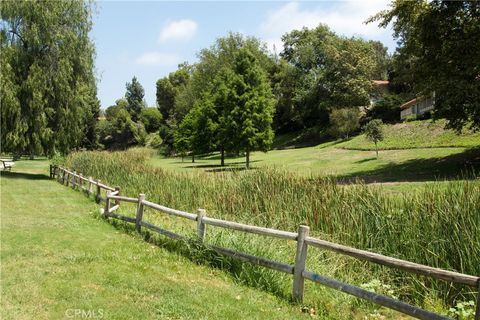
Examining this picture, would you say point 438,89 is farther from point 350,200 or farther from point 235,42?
point 235,42

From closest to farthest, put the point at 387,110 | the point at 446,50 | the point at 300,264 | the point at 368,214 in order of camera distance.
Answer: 1. the point at 300,264
2. the point at 368,214
3. the point at 446,50
4. the point at 387,110

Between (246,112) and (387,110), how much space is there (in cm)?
2234

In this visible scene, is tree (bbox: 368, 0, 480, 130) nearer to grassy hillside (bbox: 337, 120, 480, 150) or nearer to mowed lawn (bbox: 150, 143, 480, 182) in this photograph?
mowed lawn (bbox: 150, 143, 480, 182)

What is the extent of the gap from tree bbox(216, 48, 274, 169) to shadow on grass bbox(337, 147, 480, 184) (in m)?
11.4

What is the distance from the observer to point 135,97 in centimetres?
10162

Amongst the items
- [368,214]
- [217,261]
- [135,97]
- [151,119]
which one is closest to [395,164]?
[368,214]

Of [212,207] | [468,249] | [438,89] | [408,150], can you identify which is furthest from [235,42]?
[468,249]

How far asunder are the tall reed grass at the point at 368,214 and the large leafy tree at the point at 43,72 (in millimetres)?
16715

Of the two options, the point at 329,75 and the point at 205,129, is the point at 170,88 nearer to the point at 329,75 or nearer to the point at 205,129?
the point at 329,75

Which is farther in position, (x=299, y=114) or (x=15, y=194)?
(x=299, y=114)

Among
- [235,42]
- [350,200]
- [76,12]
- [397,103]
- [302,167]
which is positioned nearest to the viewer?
[350,200]

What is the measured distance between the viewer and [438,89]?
19953 mm

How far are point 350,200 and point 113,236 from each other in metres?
5.52

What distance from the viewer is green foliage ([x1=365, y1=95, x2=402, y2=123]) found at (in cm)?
5069
